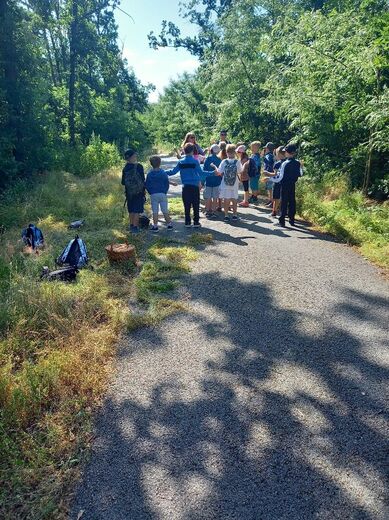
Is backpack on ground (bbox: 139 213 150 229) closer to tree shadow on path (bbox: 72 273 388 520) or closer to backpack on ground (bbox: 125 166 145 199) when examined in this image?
backpack on ground (bbox: 125 166 145 199)

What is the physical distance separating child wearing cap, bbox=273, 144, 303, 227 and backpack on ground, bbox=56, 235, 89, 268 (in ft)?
14.8

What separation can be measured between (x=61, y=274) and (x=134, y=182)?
295 centimetres

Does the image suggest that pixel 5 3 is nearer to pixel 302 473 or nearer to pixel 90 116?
pixel 90 116

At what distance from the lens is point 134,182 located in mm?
7918

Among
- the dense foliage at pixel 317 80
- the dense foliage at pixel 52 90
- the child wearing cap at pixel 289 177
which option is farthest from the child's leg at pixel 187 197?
the dense foliage at pixel 52 90

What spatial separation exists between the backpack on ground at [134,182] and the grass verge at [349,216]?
13.7 ft

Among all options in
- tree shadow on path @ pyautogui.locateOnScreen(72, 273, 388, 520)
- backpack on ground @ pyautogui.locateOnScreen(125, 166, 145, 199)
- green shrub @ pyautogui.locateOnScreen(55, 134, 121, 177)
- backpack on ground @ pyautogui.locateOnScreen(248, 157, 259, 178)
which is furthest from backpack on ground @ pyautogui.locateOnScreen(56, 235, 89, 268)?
green shrub @ pyautogui.locateOnScreen(55, 134, 121, 177)

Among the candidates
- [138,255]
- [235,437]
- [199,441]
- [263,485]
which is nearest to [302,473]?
[263,485]

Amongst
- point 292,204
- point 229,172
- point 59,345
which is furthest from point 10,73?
point 59,345

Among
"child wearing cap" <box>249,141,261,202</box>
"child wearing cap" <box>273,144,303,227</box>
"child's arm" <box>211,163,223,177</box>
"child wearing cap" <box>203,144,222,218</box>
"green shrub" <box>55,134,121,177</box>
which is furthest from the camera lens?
"green shrub" <box>55,134,121,177</box>

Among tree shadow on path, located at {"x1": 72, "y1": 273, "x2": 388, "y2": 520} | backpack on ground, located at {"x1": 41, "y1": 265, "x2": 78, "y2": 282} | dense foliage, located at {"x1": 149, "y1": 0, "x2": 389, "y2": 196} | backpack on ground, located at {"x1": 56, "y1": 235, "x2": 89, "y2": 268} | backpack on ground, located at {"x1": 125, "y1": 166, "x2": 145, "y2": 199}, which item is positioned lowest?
tree shadow on path, located at {"x1": 72, "y1": 273, "x2": 388, "y2": 520}

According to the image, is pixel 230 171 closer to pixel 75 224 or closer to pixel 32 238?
pixel 75 224

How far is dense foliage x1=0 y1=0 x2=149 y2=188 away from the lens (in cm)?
1404

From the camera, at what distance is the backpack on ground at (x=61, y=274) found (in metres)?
5.68
